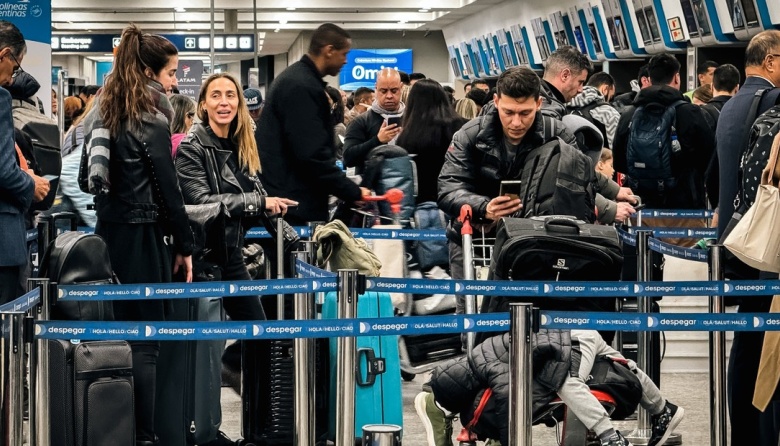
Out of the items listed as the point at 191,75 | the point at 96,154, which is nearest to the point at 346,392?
the point at 96,154

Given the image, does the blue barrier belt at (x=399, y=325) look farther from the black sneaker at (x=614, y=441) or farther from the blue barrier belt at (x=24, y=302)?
the black sneaker at (x=614, y=441)

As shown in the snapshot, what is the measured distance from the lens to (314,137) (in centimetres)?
631

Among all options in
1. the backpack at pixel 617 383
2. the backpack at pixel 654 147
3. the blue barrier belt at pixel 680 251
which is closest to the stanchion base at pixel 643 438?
the blue barrier belt at pixel 680 251

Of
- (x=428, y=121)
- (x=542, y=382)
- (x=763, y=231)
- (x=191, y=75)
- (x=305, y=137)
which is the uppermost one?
(x=191, y=75)

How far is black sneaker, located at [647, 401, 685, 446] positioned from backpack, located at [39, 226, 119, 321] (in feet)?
6.95

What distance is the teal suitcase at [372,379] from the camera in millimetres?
5488

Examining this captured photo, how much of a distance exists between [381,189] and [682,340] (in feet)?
7.24

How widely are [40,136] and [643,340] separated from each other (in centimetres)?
309

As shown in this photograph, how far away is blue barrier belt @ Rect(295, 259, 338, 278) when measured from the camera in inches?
192

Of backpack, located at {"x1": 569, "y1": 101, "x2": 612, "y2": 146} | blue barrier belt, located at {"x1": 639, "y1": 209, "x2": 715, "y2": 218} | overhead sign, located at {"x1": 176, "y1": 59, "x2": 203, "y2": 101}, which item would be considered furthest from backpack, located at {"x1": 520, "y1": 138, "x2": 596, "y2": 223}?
overhead sign, located at {"x1": 176, "y1": 59, "x2": 203, "y2": 101}

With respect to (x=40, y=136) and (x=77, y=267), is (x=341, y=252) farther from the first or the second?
(x=40, y=136)

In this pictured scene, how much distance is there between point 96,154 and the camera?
495 centimetres

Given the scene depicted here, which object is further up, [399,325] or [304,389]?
[399,325]

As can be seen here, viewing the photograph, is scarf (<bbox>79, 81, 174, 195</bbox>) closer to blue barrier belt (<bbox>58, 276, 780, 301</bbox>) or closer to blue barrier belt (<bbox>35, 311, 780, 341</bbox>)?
blue barrier belt (<bbox>58, 276, 780, 301</bbox>)
